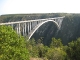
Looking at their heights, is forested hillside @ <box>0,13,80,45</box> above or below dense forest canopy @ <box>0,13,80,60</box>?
below

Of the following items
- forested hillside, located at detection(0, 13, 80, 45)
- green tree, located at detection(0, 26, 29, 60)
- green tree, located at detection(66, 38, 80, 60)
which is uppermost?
green tree, located at detection(0, 26, 29, 60)

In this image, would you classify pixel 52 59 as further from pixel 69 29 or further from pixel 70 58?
pixel 69 29

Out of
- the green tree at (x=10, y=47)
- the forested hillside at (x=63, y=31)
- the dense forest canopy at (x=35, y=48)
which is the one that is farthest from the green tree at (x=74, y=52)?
the forested hillside at (x=63, y=31)

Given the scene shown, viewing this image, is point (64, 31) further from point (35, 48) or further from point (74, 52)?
point (74, 52)

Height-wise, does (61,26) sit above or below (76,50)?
below

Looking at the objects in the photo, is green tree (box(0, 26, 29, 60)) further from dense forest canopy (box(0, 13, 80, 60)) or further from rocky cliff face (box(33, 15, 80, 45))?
rocky cliff face (box(33, 15, 80, 45))

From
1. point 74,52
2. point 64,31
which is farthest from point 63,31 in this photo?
point 74,52

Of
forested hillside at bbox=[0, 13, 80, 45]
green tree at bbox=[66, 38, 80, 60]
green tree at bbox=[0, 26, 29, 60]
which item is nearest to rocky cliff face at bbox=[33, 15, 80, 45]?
forested hillside at bbox=[0, 13, 80, 45]

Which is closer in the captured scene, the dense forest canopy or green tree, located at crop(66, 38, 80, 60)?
the dense forest canopy

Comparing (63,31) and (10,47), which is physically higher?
(10,47)

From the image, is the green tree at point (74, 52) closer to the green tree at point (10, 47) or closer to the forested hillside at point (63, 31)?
the green tree at point (10, 47)

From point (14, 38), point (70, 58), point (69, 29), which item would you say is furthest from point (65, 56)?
point (69, 29)
